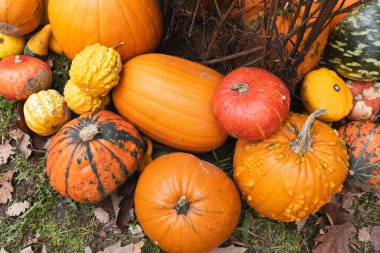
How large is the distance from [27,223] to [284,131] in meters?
2.00

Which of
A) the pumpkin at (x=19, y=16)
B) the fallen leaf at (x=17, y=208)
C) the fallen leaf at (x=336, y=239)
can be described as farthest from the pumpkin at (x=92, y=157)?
the fallen leaf at (x=336, y=239)

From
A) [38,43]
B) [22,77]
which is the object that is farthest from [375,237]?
[38,43]

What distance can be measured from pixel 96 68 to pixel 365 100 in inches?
81.8

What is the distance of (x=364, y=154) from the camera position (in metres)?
2.76

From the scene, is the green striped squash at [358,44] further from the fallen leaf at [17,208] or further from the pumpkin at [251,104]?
the fallen leaf at [17,208]

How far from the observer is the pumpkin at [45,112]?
2846 millimetres

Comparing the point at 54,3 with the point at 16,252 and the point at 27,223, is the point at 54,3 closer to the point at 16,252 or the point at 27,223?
the point at 27,223

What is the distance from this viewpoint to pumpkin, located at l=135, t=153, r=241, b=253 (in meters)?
2.33

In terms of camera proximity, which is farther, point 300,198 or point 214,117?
point 214,117

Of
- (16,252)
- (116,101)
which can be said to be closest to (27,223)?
(16,252)

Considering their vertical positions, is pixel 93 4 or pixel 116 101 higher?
pixel 93 4

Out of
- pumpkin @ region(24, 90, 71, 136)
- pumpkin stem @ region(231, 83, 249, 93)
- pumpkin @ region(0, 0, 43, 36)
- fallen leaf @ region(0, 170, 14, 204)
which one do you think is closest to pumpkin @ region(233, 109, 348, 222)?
pumpkin stem @ region(231, 83, 249, 93)

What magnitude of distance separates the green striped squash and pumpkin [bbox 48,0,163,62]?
4.72 feet

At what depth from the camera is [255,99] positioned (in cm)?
237
